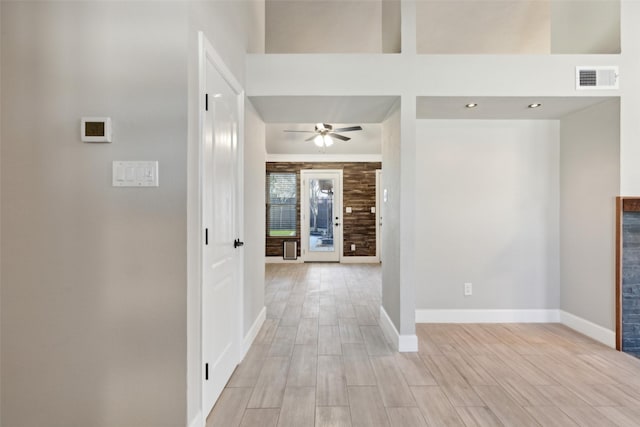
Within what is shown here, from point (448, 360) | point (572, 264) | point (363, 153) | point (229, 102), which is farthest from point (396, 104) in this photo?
point (363, 153)

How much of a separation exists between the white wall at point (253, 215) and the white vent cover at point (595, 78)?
2.97 meters

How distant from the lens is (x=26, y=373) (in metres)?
1.59

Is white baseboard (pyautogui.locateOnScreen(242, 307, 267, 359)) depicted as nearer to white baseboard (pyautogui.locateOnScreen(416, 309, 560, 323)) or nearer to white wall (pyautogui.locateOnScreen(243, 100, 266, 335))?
white wall (pyautogui.locateOnScreen(243, 100, 266, 335))

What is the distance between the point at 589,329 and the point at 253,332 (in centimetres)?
331

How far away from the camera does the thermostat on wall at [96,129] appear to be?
1566mm

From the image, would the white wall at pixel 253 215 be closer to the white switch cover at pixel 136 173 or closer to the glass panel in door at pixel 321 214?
the white switch cover at pixel 136 173

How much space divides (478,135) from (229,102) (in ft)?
8.92

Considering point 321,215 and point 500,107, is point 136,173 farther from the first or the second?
point 321,215

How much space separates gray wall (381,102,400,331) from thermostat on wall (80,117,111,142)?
2233 mm

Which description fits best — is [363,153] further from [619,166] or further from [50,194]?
[50,194]

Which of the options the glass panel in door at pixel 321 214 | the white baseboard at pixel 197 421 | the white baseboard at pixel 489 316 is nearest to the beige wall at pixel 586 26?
the white baseboard at pixel 489 316

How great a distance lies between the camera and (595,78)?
2.83 meters

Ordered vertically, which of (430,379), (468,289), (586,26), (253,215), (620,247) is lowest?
(430,379)

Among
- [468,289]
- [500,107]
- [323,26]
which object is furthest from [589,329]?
[323,26]
